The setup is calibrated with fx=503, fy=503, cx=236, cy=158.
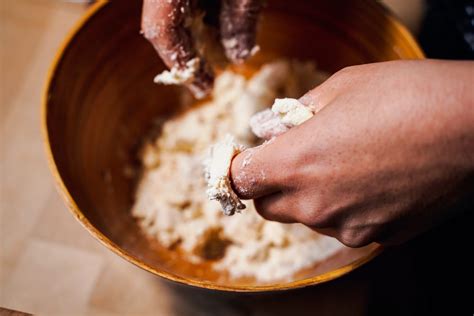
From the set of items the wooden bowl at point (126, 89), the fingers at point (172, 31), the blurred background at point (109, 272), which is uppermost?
the fingers at point (172, 31)

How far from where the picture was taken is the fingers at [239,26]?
0.55 meters

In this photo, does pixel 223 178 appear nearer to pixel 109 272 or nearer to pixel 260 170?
pixel 260 170

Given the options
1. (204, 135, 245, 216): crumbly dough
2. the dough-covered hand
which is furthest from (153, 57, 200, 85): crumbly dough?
(204, 135, 245, 216): crumbly dough

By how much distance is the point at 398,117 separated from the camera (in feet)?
1.14

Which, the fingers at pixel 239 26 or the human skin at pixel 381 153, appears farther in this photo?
the fingers at pixel 239 26

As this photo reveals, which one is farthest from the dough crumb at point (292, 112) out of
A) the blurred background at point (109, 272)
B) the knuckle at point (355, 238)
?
the blurred background at point (109, 272)

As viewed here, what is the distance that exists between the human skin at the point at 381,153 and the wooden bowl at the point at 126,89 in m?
0.11

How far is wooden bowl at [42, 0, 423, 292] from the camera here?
1.89ft

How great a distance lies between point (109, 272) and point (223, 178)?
31 cm

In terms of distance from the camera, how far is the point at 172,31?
20.2 inches

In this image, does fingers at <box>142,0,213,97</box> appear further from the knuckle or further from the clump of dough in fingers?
the knuckle

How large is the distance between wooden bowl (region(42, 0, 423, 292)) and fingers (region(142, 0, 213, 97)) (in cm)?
13

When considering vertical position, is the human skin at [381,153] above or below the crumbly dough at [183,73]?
below

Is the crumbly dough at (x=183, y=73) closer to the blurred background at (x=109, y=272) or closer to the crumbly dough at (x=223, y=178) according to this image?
the crumbly dough at (x=223, y=178)
